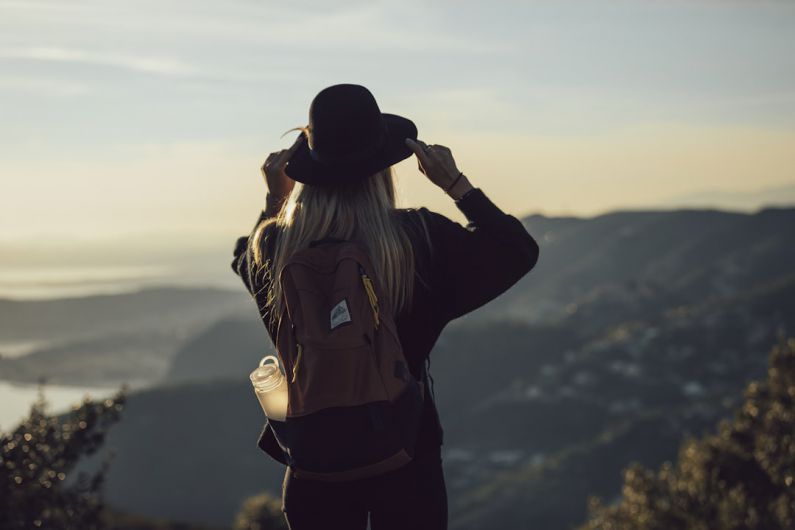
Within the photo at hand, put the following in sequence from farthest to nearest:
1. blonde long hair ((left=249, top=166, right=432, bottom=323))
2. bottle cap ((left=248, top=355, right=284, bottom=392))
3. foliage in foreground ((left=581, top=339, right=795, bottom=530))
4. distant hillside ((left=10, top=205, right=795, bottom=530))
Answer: distant hillside ((left=10, top=205, right=795, bottom=530)), foliage in foreground ((left=581, top=339, right=795, bottom=530)), bottle cap ((left=248, top=355, right=284, bottom=392)), blonde long hair ((left=249, top=166, right=432, bottom=323))

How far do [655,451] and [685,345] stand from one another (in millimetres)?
44960

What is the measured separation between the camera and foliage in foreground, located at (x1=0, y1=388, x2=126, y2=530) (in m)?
9.53

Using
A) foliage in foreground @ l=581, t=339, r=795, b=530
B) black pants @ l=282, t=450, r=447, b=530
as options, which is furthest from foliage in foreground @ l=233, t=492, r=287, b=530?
black pants @ l=282, t=450, r=447, b=530

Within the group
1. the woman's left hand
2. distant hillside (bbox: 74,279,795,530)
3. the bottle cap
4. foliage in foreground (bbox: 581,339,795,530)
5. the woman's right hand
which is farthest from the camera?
distant hillside (bbox: 74,279,795,530)

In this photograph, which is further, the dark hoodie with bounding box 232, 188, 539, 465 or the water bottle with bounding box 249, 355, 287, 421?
the dark hoodie with bounding box 232, 188, 539, 465

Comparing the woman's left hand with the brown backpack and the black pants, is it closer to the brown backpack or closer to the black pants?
the brown backpack

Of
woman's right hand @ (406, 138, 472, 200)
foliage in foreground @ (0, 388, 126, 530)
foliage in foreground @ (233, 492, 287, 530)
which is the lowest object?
foliage in foreground @ (233, 492, 287, 530)

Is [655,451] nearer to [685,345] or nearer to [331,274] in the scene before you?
[685,345]

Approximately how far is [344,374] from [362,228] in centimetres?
54

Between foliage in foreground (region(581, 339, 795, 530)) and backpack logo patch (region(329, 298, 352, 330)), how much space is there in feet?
58.9

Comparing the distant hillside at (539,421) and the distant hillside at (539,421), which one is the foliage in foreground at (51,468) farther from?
the distant hillside at (539,421)

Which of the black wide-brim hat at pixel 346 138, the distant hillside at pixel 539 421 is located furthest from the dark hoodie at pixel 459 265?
the distant hillside at pixel 539 421

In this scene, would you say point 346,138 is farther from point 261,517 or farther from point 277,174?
point 261,517

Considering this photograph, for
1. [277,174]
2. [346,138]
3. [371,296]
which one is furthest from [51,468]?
[371,296]
